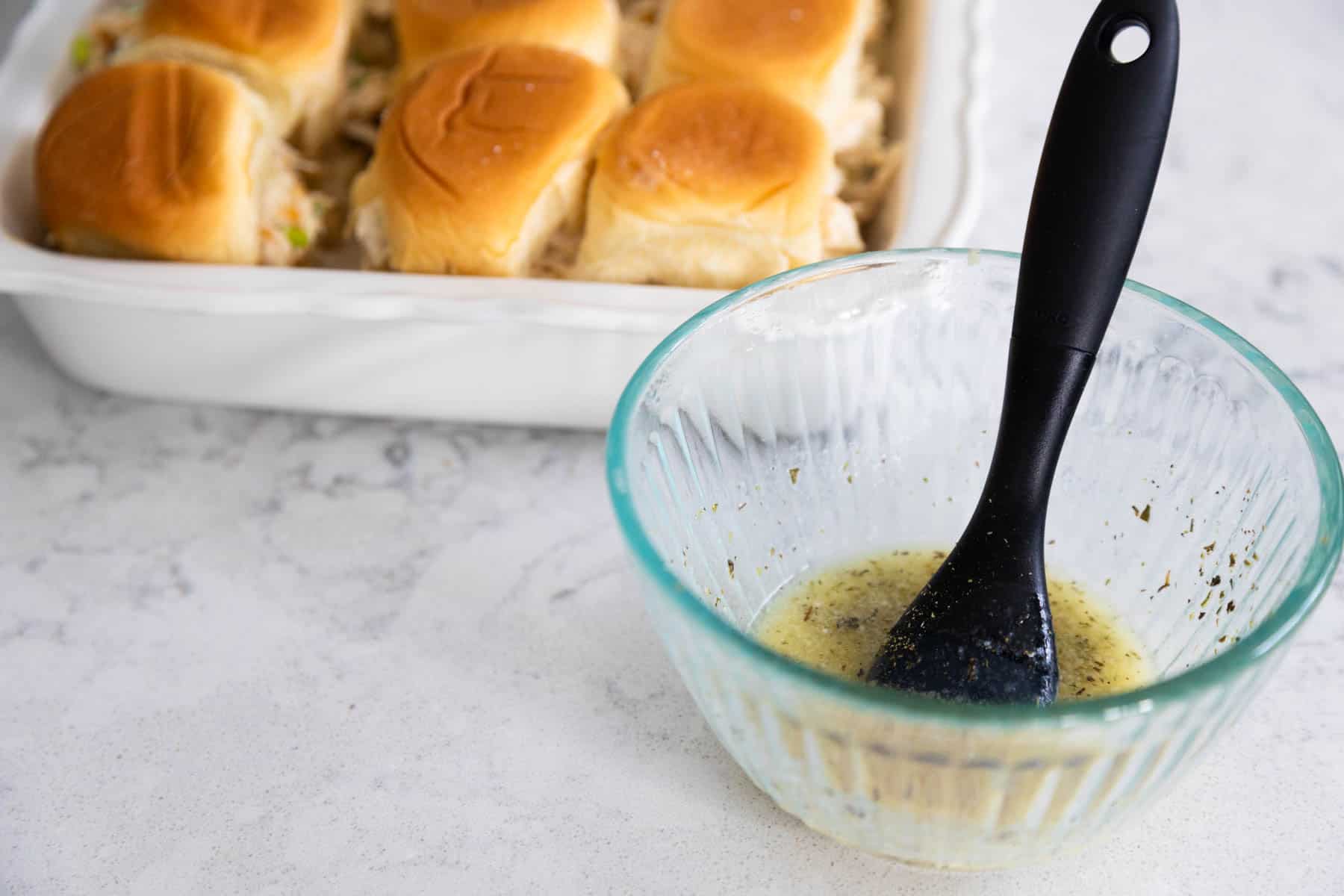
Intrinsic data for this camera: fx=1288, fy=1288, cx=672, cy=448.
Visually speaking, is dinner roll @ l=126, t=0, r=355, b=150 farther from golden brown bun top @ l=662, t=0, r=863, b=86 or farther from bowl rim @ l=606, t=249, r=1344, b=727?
bowl rim @ l=606, t=249, r=1344, b=727

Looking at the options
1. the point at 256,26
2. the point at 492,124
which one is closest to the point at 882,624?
the point at 492,124

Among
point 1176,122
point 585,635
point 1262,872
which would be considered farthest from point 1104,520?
point 1176,122

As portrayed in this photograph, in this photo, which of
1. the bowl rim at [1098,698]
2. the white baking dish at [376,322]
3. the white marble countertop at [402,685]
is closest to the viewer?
the bowl rim at [1098,698]

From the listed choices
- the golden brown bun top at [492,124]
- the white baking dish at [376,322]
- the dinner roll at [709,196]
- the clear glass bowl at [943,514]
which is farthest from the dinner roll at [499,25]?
the clear glass bowl at [943,514]

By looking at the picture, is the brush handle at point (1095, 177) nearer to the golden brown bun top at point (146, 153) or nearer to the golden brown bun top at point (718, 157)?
the golden brown bun top at point (718, 157)

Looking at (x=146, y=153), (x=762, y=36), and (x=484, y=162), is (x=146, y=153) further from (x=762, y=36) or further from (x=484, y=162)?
(x=762, y=36)

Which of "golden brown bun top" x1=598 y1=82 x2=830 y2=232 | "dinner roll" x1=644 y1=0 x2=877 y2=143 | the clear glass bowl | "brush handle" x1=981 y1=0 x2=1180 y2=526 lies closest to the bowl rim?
the clear glass bowl
